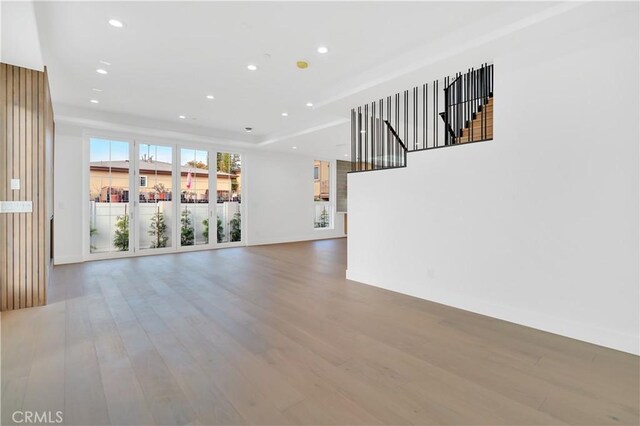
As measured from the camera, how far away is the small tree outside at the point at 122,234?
275 inches

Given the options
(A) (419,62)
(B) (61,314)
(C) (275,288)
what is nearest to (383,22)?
(A) (419,62)

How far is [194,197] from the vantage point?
8016 mm

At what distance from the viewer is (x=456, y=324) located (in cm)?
316

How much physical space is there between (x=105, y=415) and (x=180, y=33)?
3468mm

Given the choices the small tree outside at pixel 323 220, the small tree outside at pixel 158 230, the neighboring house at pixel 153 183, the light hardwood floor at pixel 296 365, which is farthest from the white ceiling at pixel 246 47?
the small tree outside at pixel 323 220

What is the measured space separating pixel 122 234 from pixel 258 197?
3580 millimetres

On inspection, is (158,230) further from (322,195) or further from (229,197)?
(322,195)

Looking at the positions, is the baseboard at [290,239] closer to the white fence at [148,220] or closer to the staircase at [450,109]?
the white fence at [148,220]

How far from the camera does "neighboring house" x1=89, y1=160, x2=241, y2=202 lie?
677cm

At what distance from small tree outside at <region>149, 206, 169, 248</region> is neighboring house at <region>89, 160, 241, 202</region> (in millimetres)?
423

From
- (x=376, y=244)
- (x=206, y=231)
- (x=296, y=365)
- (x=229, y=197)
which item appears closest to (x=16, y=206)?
(x=296, y=365)

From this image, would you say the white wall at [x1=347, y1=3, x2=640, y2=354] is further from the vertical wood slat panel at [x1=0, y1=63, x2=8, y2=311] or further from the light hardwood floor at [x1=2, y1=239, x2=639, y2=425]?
Answer: the vertical wood slat panel at [x1=0, y1=63, x2=8, y2=311]

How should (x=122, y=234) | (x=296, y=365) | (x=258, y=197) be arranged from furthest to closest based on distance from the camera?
(x=258, y=197) < (x=122, y=234) < (x=296, y=365)

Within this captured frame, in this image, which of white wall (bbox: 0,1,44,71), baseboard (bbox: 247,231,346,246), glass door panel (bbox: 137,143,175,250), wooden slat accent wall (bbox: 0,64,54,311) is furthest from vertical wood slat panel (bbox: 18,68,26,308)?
baseboard (bbox: 247,231,346,246)
